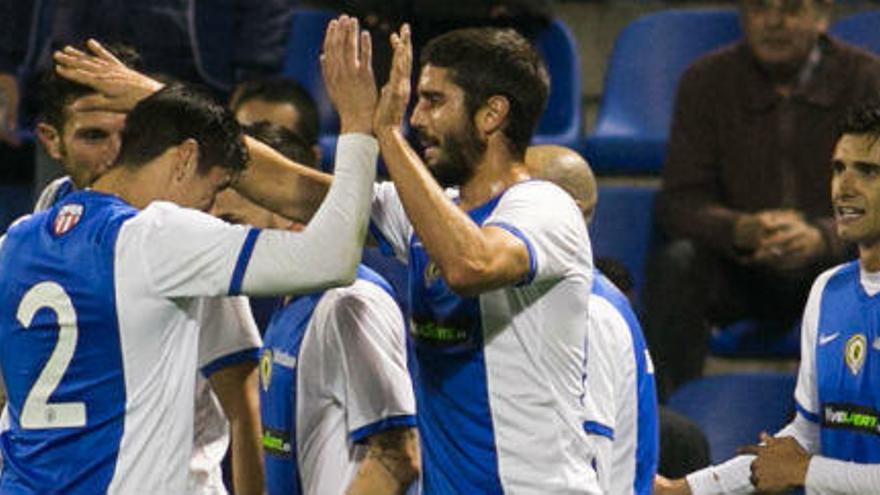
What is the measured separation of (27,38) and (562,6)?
2.22 m

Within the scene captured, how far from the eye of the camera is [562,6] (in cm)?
913

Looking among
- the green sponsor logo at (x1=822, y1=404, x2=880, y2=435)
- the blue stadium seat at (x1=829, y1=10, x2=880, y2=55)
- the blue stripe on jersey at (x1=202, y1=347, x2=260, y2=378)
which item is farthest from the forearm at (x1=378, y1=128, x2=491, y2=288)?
the blue stadium seat at (x1=829, y1=10, x2=880, y2=55)

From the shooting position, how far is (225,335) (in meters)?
5.77

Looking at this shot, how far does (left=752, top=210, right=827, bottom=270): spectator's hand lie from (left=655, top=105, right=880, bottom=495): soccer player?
1.68m

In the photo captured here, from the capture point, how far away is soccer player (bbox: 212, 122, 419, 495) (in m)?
5.32

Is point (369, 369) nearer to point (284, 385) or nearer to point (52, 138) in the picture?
point (284, 385)

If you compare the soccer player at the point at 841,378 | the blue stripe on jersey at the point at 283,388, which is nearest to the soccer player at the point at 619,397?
the soccer player at the point at 841,378

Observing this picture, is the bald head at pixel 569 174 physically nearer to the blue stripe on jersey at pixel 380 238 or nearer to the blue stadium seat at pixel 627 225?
the blue stripe on jersey at pixel 380 238

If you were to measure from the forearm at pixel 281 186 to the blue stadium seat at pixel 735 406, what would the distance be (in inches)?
99.5

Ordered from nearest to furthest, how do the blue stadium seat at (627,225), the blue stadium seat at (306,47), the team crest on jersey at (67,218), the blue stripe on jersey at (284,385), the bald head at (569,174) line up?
the team crest on jersey at (67,218) < the blue stripe on jersey at (284,385) < the bald head at (569,174) < the blue stadium seat at (627,225) < the blue stadium seat at (306,47)

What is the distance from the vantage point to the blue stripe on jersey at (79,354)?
15.6ft

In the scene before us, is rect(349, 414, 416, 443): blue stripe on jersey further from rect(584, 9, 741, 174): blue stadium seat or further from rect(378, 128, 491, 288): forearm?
rect(584, 9, 741, 174): blue stadium seat

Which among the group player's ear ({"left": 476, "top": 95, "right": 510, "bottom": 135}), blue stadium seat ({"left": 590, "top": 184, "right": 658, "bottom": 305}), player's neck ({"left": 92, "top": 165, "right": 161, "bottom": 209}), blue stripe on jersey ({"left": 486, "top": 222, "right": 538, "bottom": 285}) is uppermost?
player's ear ({"left": 476, "top": 95, "right": 510, "bottom": 135})

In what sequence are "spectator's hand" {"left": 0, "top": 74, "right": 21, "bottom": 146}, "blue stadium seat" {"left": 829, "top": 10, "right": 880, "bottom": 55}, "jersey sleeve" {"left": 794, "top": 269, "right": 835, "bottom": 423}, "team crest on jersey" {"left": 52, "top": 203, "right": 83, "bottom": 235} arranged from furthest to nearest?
"blue stadium seat" {"left": 829, "top": 10, "right": 880, "bottom": 55} → "spectator's hand" {"left": 0, "top": 74, "right": 21, "bottom": 146} → "jersey sleeve" {"left": 794, "top": 269, "right": 835, "bottom": 423} → "team crest on jersey" {"left": 52, "top": 203, "right": 83, "bottom": 235}
